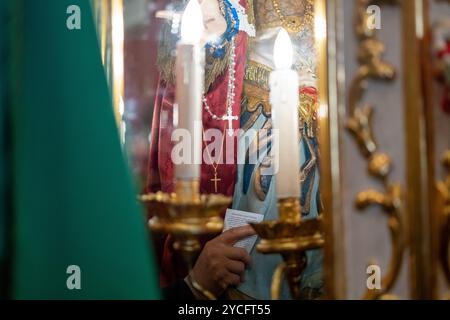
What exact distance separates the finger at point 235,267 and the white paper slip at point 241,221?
0.06 feet

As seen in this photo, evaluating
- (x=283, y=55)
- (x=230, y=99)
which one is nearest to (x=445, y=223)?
(x=283, y=55)

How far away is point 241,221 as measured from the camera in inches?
24.5

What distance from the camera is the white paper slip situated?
0.62m

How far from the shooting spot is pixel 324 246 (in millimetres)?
440

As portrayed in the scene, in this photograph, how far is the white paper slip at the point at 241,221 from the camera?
A: 620mm

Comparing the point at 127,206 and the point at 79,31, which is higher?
the point at 79,31

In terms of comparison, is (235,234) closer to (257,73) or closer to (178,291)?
(178,291)

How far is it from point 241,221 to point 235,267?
0.05 metres

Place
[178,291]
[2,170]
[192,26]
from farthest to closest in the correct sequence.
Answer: [178,291], [192,26], [2,170]

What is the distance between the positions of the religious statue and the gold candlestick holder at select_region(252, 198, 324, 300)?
0.47 ft

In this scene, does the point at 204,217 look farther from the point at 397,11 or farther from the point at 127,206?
the point at 397,11

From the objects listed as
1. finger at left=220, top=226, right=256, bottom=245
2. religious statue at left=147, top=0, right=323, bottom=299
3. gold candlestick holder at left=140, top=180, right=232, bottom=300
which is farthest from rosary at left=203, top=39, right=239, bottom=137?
gold candlestick holder at left=140, top=180, right=232, bottom=300

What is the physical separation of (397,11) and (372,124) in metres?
0.10

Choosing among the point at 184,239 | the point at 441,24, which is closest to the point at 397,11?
the point at 441,24
